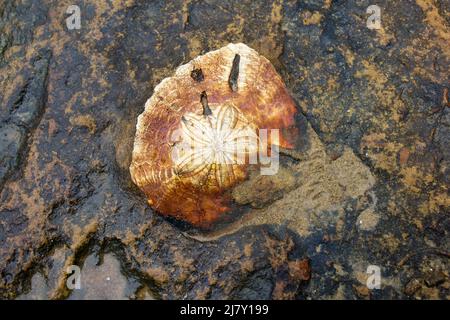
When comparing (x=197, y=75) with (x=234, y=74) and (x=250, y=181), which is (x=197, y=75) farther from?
(x=250, y=181)

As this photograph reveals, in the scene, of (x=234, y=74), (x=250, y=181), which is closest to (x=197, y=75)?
(x=234, y=74)

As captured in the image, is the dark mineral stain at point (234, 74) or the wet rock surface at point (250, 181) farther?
the dark mineral stain at point (234, 74)

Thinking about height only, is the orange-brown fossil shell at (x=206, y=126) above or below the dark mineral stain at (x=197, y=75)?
below

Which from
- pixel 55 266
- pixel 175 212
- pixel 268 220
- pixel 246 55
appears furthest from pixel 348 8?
pixel 55 266

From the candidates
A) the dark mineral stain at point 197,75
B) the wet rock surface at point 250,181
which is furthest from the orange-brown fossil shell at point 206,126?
the wet rock surface at point 250,181

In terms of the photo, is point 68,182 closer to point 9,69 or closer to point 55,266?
point 55,266

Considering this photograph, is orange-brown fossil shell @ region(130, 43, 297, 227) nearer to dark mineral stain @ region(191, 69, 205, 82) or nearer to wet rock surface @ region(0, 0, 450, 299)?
dark mineral stain @ region(191, 69, 205, 82)

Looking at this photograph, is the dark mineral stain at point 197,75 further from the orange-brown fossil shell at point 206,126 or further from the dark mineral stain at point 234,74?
the dark mineral stain at point 234,74
